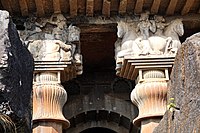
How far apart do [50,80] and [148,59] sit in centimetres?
166

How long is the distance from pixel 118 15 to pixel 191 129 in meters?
5.55

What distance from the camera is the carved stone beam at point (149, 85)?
7.38 metres

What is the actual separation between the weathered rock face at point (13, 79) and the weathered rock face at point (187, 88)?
3.40 feet

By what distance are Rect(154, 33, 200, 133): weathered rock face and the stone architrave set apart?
3833 millimetres

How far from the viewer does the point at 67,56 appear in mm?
7844

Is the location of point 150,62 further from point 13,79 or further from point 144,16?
point 13,79

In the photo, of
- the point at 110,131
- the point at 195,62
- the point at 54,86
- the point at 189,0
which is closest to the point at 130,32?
the point at 189,0

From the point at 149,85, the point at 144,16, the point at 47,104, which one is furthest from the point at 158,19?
the point at 47,104

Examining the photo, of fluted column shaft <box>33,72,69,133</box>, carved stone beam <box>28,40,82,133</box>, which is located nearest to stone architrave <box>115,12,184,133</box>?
carved stone beam <box>28,40,82,133</box>

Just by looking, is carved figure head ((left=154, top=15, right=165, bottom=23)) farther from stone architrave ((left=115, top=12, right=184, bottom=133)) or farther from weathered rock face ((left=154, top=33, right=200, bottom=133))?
weathered rock face ((left=154, top=33, right=200, bottom=133))

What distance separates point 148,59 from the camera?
7699mm

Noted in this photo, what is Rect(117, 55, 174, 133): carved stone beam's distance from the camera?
7.38 meters

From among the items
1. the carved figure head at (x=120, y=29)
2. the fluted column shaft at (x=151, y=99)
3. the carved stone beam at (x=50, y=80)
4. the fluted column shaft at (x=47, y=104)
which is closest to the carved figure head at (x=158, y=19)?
the carved figure head at (x=120, y=29)

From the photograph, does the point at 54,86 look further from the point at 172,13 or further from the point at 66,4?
the point at 172,13
